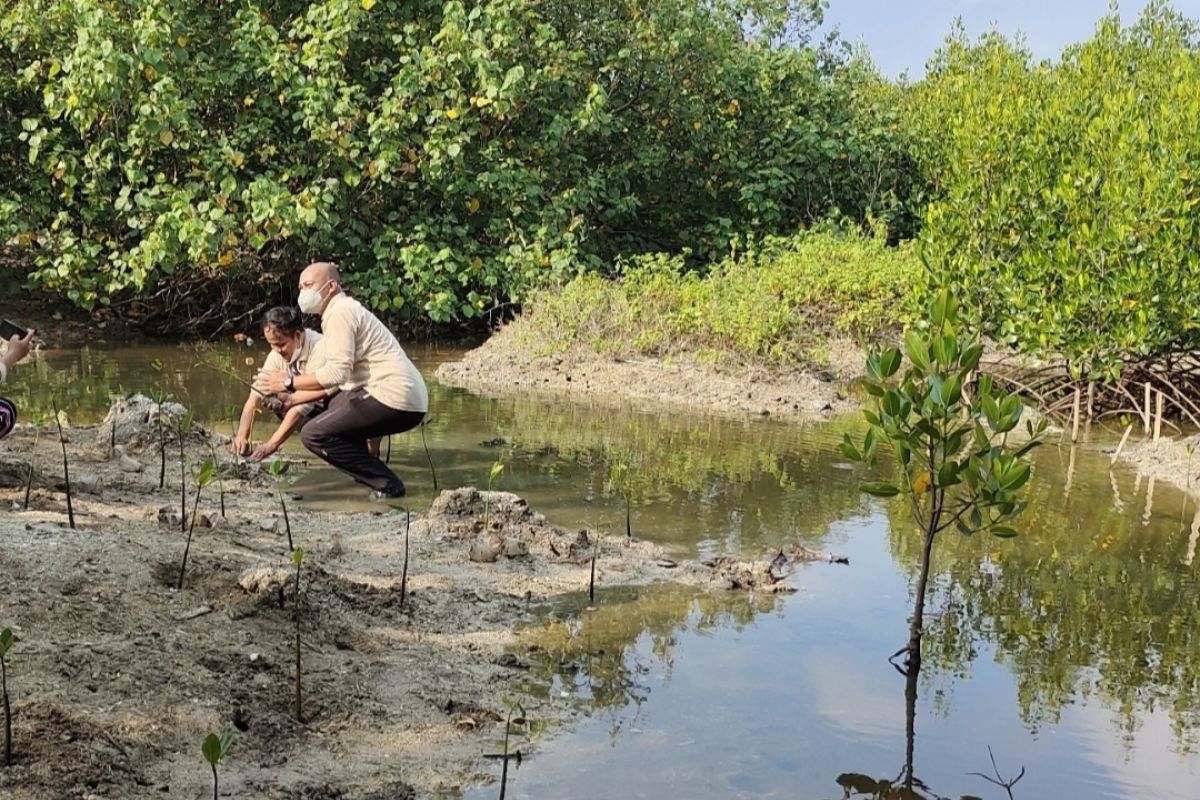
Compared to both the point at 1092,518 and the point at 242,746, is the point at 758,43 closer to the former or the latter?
the point at 1092,518

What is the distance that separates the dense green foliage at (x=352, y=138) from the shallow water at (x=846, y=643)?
22.6 ft

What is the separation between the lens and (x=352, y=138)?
51.6ft

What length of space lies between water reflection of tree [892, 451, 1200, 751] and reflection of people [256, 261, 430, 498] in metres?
3.43

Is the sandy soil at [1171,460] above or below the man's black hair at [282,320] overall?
below

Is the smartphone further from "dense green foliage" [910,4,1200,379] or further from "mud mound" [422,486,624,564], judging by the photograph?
"dense green foliage" [910,4,1200,379]

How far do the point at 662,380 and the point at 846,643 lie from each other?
8.18 metres

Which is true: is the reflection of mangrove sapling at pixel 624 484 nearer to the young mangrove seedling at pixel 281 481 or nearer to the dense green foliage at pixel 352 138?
the young mangrove seedling at pixel 281 481

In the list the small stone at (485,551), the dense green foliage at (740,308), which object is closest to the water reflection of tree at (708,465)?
the small stone at (485,551)

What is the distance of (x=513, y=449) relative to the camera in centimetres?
1009

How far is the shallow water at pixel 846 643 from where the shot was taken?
4.23 meters

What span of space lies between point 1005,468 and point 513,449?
18.8 feet

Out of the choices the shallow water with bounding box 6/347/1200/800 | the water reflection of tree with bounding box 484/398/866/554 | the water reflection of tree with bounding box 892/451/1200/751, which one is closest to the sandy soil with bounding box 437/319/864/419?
the water reflection of tree with bounding box 484/398/866/554

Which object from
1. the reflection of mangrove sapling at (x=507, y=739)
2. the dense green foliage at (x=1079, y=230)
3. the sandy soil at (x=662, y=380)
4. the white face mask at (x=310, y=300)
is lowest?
the reflection of mangrove sapling at (x=507, y=739)


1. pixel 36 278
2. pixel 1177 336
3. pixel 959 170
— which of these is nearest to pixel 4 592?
pixel 1177 336
